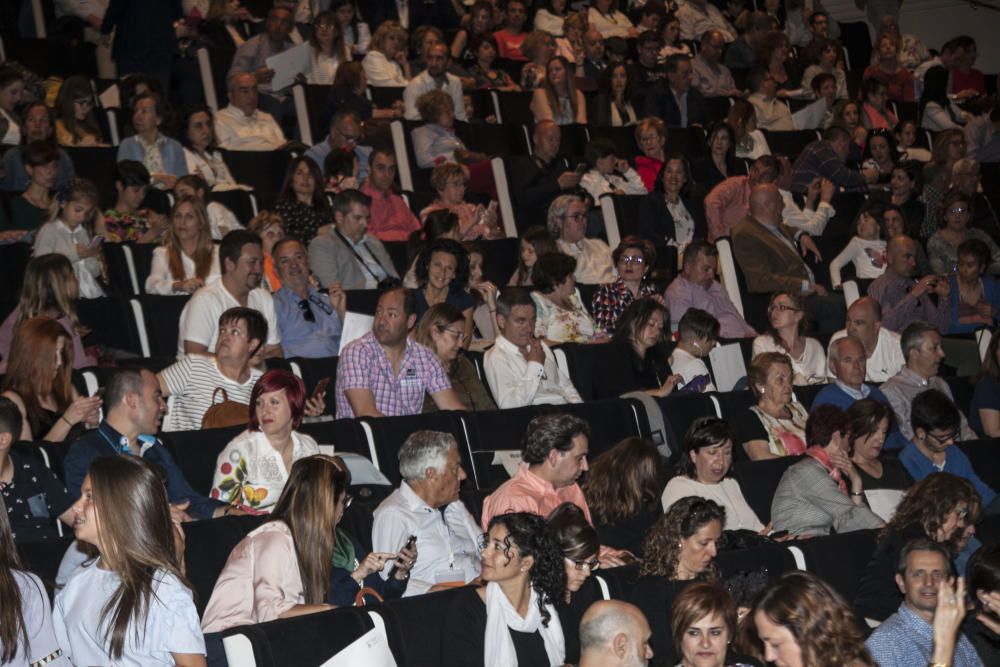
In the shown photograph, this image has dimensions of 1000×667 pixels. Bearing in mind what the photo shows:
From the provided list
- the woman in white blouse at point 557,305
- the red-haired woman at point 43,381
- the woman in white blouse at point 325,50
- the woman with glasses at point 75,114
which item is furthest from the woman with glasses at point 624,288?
the red-haired woman at point 43,381

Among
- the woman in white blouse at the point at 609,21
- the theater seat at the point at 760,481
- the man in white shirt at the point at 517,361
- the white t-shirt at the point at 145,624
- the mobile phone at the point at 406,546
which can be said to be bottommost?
the woman in white blouse at the point at 609,21

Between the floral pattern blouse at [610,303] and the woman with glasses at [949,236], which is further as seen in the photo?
the woman with glasses at [949,236]

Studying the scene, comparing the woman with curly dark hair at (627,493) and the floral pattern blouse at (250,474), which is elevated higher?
the floral pattern blouse at (250,474)

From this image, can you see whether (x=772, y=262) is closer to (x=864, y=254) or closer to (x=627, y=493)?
(x=864, y=254)

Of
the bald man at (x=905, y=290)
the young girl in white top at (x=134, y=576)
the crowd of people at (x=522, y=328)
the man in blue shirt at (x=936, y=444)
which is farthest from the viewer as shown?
the bald man at (x=905, y=290)

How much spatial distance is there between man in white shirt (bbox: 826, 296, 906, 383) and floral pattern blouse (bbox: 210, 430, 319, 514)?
10.4 feet

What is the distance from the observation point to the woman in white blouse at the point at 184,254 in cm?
607

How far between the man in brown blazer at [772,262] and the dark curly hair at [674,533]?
3123 millimetres

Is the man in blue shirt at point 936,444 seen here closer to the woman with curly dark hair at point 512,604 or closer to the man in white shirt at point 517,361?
the man in white shirt at point 517,361

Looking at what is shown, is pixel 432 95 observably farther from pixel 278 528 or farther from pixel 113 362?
pixel 278 528

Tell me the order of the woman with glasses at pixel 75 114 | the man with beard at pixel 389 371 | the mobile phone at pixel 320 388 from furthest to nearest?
the woman with glasses at pixel 75 114
the man with beard at pixel 389 371
the mobile phone at pixel 320 388

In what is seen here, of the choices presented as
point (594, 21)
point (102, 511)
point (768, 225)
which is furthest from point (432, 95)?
point (102, 511)

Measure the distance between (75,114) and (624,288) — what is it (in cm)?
287

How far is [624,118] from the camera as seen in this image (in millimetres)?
9406
